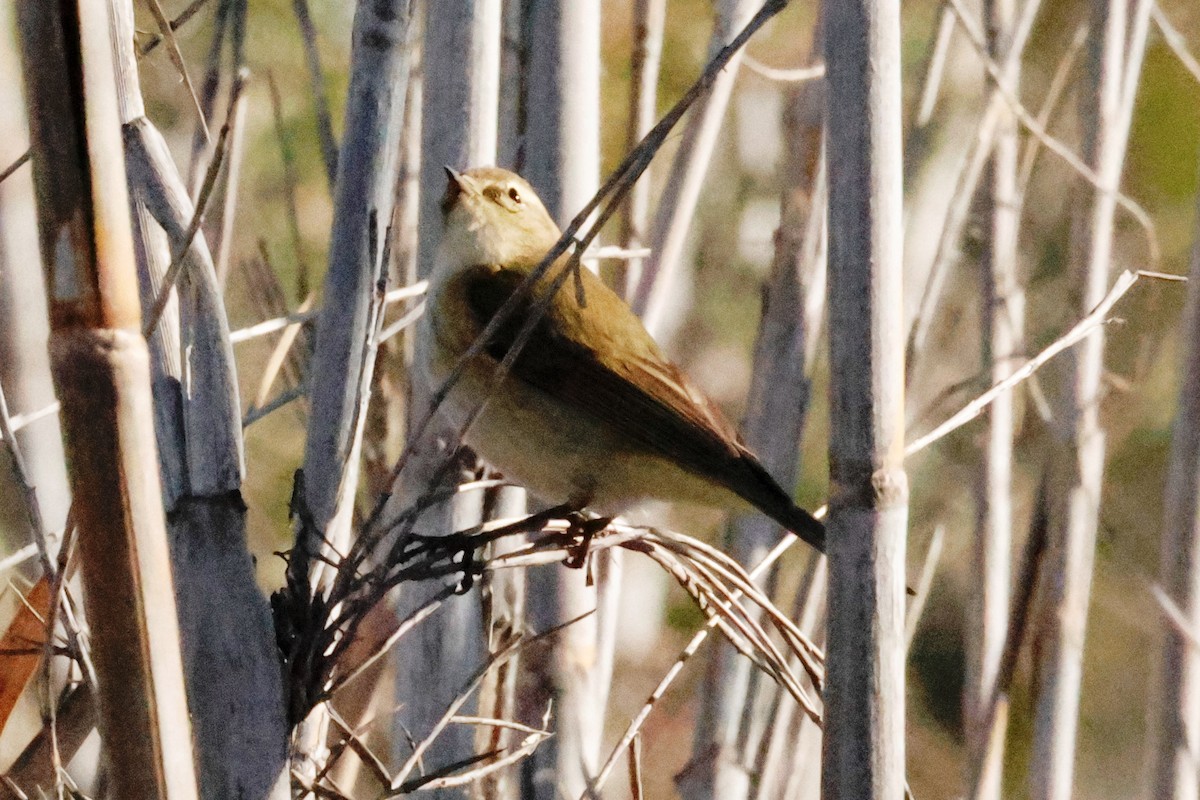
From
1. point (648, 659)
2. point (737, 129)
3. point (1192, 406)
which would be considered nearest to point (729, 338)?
point (737, 129)

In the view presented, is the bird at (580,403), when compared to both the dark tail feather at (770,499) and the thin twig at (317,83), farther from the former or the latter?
the thin twig at (317,83)

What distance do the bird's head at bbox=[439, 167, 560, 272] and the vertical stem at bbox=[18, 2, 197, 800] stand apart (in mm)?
1023

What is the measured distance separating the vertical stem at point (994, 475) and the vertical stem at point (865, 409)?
4.03 ft

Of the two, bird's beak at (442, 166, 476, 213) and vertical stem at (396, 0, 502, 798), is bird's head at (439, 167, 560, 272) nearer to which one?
bird's beak at (442, 166, 476, 213)

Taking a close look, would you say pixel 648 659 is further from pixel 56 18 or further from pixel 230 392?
pixel 56 18

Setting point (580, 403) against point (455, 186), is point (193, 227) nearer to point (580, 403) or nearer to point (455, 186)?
point (455, 186)

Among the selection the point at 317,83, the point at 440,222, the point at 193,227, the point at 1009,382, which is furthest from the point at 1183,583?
the point at 193,227

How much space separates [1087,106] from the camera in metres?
2.21

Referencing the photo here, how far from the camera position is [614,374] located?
1905mm

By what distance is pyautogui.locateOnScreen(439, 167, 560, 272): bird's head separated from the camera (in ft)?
5.76

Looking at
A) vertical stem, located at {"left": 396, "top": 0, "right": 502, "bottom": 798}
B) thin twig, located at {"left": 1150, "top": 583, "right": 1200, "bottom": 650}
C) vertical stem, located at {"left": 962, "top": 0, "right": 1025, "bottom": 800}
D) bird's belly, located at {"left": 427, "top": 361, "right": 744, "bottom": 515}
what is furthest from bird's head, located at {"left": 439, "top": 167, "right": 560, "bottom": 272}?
thin twig, located at {"left": 1150, "top": 583, "right": 1200, "bottom": 650}

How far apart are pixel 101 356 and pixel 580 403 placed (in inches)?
49.3

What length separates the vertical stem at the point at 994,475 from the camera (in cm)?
222

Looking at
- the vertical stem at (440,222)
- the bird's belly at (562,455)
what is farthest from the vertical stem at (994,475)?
the vertical stem at (440,222)
